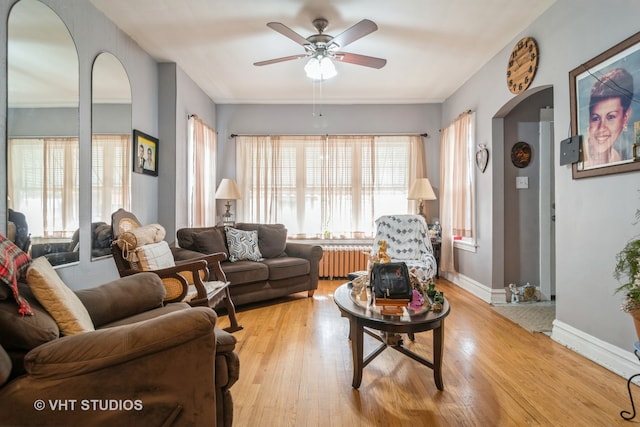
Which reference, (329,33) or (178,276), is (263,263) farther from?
(329,33)

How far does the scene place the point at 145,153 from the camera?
324cm

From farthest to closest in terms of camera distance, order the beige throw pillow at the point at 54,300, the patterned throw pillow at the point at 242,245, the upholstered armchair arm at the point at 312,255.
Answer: the upholstered armchair arm at the point at 312,255 → the patterned throw pillow at the point at 242,245 → the beige throw pillow at the point at 54,300

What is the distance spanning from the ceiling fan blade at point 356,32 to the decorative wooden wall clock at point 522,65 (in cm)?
153

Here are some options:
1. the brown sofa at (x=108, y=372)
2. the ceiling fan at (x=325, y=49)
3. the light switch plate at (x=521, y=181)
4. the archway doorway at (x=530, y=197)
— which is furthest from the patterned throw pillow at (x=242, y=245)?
the light switch plate at (x=521, y=181)

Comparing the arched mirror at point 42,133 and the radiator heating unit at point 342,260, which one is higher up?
the arched mirror at point 42,133

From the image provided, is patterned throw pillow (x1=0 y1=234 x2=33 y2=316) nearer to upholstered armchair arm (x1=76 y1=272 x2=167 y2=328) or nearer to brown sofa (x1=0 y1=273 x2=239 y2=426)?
brown sofa (x1=0 y1=273 x2=239 y2=426)

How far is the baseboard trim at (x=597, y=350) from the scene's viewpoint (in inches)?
76.7

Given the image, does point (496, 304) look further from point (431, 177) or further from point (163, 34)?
point (163, 34)

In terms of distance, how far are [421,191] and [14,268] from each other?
13.6 feet

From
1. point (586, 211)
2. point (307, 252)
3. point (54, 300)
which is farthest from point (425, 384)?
point (307, 252)

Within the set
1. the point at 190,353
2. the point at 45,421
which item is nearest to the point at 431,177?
the point at 190,353

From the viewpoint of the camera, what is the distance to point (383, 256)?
89.0 inches

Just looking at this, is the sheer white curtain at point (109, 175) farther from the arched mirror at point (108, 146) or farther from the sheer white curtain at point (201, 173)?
the sheer white curtain at point (201, 173)

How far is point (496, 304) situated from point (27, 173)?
421cm
